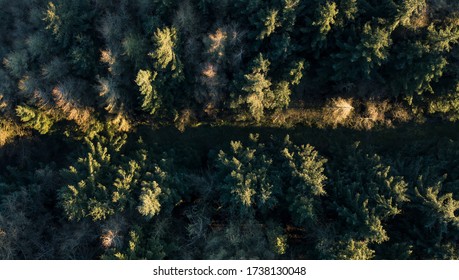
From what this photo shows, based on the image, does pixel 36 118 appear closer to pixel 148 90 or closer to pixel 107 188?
pixel 107 188

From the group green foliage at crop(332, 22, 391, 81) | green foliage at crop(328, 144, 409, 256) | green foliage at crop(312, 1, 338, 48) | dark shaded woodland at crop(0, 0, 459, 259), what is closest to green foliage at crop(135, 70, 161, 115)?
dark shaded woodland at crop(0, 0, 459, 259)

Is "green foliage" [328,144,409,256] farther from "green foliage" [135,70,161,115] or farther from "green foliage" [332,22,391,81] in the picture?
"green foliage" [135,70,161,115]

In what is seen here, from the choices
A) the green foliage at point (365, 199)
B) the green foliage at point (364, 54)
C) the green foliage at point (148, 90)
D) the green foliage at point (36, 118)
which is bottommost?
the green foliage at point (365, 199)

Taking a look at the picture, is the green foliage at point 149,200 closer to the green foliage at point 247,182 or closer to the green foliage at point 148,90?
the green foliage at point 247,182

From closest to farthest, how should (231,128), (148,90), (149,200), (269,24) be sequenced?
(149,200), (269,24), (148,90), (231,128)

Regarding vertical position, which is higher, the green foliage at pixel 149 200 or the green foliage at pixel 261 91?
the green foliage at pixel 261 91

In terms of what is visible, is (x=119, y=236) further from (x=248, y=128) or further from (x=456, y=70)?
(x=456, y=70)

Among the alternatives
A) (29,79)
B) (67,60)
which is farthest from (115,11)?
(29,79)

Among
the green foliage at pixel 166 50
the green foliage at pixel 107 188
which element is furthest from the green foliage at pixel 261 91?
the green foliage at pixel 107 188

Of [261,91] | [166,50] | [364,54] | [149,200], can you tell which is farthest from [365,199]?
[166,50]

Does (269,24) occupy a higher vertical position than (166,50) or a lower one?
higher

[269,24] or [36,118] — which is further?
[36,118]
